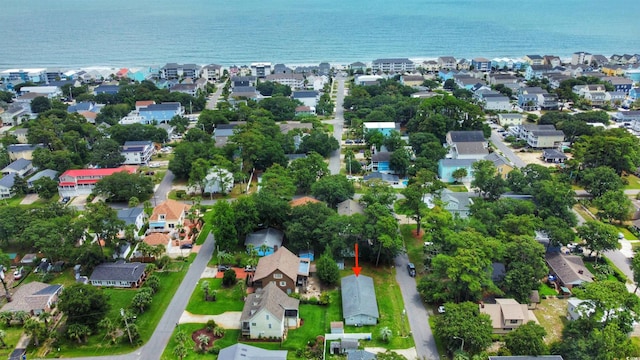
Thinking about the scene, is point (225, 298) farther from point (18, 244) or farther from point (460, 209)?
point (460, 209)

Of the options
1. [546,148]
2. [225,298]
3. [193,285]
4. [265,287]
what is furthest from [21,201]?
[546,148]

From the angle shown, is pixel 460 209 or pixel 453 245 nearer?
pixel 453 245

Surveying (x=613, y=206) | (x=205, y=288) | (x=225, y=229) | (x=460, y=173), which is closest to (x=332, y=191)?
(x=225, y=229)

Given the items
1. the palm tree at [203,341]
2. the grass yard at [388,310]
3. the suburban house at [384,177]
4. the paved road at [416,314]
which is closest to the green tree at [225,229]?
the grass yard at [388,310]

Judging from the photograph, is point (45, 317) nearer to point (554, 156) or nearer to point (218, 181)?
point (218, 181)

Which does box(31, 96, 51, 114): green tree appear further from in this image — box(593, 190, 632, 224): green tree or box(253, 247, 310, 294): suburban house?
box(593, 190, 632, 224): green tree

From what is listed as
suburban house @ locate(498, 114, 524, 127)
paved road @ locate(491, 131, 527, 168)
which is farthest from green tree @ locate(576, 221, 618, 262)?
suburban house @ locate(498, 114, 524, 127)
